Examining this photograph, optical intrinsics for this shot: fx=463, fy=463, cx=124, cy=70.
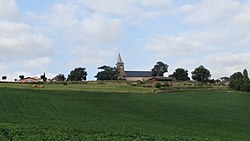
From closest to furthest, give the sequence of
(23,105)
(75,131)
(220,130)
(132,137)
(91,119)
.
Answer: (132,137) < (75,131) < (220,130) < (91,119) < (23,105)

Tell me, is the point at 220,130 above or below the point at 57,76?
below

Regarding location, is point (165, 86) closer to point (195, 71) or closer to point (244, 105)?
point (244, 105)

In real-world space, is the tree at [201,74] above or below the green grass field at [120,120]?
above

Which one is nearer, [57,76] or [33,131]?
[33,131]

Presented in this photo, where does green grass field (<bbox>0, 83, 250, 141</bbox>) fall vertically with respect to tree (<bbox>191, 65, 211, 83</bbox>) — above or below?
below

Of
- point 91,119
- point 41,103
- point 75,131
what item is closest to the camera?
point 75,131

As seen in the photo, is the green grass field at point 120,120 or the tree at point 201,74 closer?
the green grass field at point 120,120

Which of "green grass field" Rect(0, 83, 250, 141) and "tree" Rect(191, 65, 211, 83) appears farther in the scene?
"tree" Rect(191, 65, 211, 83)

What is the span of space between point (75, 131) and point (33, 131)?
3508 millimetres

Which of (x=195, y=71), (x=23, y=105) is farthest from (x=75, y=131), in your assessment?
(x=195, y=71)

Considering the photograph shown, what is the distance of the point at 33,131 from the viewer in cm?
3309

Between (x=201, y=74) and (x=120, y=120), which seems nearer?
(x=120, y=120)

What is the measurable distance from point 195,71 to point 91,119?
14669cm

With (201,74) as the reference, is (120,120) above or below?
below
